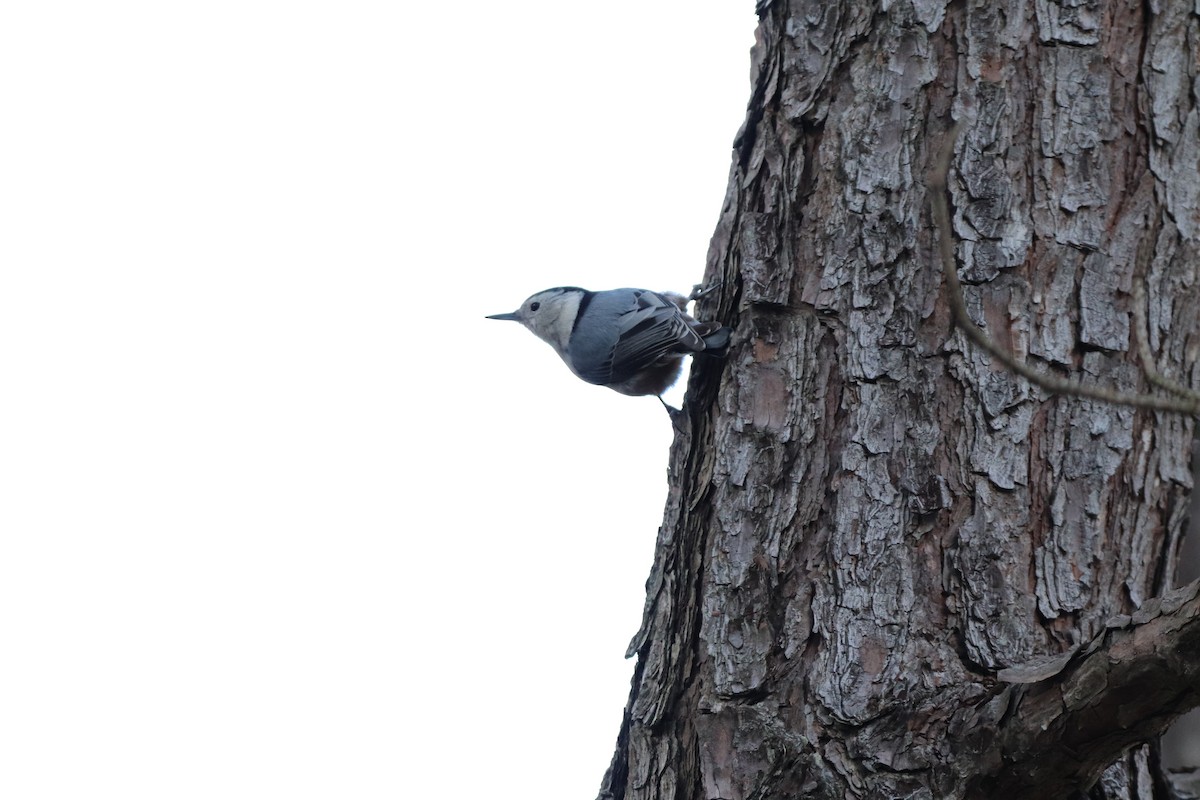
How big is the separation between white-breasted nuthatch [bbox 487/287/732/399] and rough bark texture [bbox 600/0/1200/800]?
0.80 meters

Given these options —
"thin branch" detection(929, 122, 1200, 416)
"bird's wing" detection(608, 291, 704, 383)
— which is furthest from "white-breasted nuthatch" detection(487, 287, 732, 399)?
"thin branch" detection(929, 122, 1200, 416)

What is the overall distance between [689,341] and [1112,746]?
1.37 metres

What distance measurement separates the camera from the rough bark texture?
6.00 feet

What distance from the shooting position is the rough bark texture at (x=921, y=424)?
183 centimetres

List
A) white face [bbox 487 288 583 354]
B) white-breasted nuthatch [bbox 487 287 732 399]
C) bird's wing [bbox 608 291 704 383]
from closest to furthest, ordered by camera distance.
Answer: bird's wing [bbox 608 291 704 383]
white-breasted nuthatch [bbox 487 287 732 399]
white face [bbox 487 288 583 354]

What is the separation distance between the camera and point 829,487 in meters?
1.98

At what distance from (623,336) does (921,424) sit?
1.61 m

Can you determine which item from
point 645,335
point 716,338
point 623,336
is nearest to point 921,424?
point 716,338

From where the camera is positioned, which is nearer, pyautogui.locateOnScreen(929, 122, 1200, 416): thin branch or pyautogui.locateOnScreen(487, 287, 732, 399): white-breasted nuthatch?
pyautogui.locateOnScreen(929, 122, 1200, 416): thin branch

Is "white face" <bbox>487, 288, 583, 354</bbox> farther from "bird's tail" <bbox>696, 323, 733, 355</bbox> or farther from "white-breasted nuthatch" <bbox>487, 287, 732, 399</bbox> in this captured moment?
"bird's tail" <bbox>696, 323, 733, 355</bbox>

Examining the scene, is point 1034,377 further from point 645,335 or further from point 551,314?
point 551,314

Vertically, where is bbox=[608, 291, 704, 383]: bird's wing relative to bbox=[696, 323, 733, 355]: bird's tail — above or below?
above

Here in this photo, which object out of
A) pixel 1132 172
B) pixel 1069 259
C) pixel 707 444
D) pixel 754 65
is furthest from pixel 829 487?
pixel 754 65

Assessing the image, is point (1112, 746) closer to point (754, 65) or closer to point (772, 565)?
point (772, 565)
